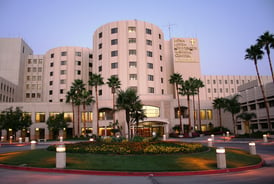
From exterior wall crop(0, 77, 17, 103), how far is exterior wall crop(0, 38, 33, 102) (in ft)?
8.94

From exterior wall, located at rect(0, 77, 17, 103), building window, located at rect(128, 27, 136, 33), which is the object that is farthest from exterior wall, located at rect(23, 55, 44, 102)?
building window, located at rect(128, 27, 136, 33)

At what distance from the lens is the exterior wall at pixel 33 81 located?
90.1 m

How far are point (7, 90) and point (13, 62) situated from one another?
13.4 metres

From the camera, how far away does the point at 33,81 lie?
9050 centimetres

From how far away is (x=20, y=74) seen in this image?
8719 cm

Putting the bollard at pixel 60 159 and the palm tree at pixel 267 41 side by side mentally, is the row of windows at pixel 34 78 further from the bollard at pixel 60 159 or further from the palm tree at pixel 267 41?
the bollard at pixel 60 159

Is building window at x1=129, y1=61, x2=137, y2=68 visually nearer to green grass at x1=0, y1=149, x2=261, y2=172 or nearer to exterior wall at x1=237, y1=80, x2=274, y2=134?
exterior wall at x1=237, y1=80, x2=274, y2=134

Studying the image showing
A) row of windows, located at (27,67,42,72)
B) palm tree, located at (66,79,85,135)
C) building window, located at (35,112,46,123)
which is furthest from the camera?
row of windows, located at (27,67,42,72)

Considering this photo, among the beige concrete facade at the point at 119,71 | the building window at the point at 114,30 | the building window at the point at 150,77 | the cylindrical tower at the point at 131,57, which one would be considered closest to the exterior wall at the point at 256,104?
the beige concrete facade at the point at 119,71

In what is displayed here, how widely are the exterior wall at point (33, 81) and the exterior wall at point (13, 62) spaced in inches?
92.7

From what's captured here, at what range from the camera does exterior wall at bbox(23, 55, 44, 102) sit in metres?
90.1

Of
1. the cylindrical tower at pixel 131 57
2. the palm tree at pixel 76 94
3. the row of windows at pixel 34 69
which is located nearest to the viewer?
the palm tree at pixel 76 94

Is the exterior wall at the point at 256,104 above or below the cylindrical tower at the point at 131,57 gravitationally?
below

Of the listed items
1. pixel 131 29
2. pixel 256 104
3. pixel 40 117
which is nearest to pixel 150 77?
pixel 131 29
